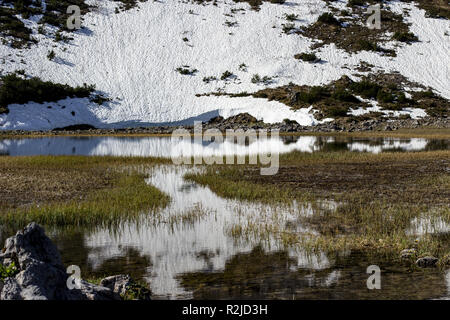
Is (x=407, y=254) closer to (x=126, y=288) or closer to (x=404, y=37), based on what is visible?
(x=126, y=288)

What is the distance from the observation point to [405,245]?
1030 cm

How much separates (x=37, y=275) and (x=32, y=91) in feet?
227

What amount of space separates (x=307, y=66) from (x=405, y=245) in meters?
75.3

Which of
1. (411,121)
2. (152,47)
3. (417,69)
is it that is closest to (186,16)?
(152,47)

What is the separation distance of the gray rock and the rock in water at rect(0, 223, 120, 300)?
20.4 ft

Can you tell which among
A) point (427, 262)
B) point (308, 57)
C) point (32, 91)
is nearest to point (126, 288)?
point (427, 262)

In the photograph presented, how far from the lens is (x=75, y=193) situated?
1820 centimetres

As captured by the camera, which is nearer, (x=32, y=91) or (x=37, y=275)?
(x=37, y=275)

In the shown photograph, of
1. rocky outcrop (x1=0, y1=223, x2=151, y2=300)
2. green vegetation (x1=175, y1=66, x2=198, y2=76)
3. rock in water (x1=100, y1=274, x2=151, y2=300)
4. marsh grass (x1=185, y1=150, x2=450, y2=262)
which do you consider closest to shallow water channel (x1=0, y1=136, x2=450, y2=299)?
marsh grass (x1=185, y1=150, x2=450, y2=262)

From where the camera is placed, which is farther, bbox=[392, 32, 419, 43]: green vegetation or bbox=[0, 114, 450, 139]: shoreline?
bbox=[392, 32, 419, 43]: green vegetation

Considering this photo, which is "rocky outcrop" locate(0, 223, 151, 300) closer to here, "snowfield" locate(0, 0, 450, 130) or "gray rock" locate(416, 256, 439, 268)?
"gray rock" locate(416, 256, 439, 268)

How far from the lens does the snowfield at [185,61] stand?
70250 mm

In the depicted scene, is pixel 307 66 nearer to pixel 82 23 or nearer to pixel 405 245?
pixel 82 23

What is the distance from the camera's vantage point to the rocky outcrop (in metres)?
5.61
